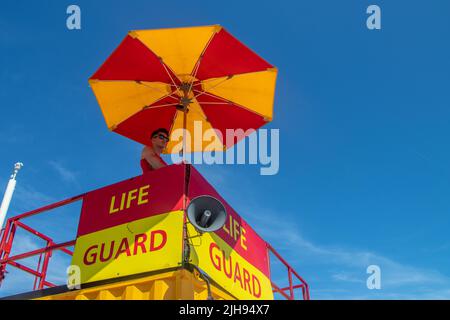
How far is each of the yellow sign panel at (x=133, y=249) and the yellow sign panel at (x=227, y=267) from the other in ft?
0.89

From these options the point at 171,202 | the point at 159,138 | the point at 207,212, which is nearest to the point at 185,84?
the point at 159,138

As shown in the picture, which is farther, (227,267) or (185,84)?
(185,84)

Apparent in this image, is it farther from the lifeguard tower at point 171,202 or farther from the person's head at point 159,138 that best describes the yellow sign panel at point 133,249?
the person's head at point 159,138

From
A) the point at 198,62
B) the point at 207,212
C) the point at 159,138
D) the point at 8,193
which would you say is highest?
the point at 198,62

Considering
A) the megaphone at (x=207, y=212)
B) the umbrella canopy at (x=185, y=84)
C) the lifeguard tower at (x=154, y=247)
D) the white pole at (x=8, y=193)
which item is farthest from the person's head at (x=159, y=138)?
the white pole at (x=8, y=193)

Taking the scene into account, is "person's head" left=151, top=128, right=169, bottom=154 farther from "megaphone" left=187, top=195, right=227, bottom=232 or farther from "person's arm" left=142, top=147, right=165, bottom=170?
"megaphone" left=187, top=195, right=227, bottom=232

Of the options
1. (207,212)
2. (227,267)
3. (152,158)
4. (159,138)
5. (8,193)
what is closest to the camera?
(207,212)

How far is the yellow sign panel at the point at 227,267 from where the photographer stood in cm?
483

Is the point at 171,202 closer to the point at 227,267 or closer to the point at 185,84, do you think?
the point at 227,267

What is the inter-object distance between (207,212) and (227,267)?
144cm

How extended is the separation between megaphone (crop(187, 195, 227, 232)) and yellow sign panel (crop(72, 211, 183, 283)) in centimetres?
29

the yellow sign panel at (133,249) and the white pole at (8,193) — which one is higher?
the white pole at (8,193)

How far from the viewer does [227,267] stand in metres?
5.48
